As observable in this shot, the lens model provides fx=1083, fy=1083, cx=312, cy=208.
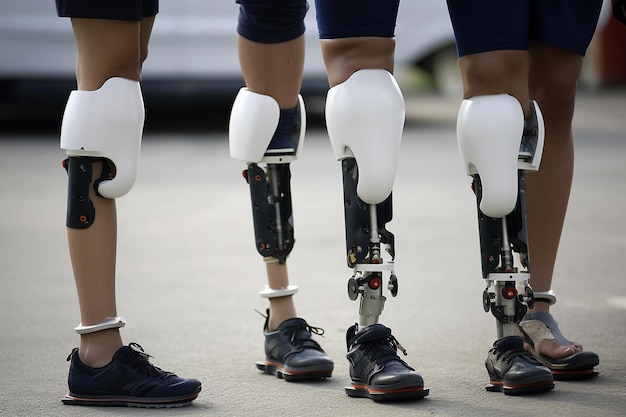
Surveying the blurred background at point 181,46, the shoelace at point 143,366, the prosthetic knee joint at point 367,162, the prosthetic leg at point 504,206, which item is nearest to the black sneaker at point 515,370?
the prosthetic leg at point 504,206

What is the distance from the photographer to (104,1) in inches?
85.0

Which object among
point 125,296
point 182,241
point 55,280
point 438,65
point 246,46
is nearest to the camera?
point 246,46

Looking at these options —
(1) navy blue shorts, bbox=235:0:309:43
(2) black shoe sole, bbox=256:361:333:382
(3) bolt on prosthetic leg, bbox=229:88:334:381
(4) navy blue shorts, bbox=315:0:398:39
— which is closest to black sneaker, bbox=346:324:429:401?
(2) black shoe sole, bbox=256:361:333:382

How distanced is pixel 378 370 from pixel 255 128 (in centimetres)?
67

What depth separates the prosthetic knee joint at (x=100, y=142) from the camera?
7.16 feet

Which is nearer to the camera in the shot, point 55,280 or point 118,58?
point 118,58

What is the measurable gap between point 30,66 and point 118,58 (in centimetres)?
584

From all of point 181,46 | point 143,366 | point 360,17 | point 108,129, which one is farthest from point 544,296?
point 181,46

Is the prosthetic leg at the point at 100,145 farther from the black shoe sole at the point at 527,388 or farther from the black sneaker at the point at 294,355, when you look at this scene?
the black shoe sole at the point at 527,388

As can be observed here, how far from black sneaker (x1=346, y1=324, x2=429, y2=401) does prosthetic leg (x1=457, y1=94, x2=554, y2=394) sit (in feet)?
0.66

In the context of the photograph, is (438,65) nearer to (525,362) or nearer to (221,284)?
(221,284)

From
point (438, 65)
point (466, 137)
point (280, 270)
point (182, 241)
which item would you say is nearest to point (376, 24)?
point (466, 137)

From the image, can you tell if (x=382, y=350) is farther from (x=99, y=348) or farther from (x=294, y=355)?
(x=99, y=348)

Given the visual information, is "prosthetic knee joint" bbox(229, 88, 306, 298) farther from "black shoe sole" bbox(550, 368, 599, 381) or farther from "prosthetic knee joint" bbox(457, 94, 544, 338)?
"black shoe sole" bbox(550, 368, 599, 381)
